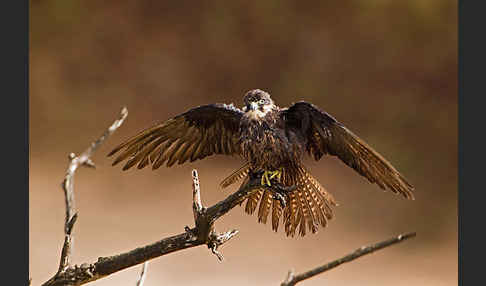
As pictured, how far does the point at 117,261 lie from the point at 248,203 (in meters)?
0.45

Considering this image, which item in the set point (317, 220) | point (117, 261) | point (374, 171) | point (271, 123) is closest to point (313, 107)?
point (271, 123)

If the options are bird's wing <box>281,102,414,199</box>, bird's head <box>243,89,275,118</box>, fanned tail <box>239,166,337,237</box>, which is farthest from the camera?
fanned tail <box>239,166,337,237</box>

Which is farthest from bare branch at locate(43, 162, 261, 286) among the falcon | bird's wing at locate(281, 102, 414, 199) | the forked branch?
bird's wing at locate(281, 102, 414, 199)

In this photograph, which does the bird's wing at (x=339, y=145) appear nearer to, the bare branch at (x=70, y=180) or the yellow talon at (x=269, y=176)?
the yellow talon at (x=269, y=176)

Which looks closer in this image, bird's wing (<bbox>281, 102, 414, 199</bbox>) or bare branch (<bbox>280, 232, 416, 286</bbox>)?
bare branch (<bbox>280, 232, 416, 286</bbox>)

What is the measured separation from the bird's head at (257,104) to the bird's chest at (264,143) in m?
0.03

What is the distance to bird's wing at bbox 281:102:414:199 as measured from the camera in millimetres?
1732

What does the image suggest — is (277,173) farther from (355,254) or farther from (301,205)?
(355,254)

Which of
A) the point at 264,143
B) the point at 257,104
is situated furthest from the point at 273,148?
the point at 257,104

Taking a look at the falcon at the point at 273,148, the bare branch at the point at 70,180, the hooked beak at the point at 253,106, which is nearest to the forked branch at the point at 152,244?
the bare branch at the point at 70,180

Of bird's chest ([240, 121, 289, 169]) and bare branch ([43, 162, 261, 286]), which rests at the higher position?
bird's chest ([240, 121, 289, 169])

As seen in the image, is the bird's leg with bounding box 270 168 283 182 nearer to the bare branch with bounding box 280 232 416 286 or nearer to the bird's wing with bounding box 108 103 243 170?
the bird's wing with bounding box 108 103 243 170

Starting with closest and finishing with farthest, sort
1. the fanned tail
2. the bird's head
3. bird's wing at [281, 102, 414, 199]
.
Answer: bird's wing at [281, 102, 414, 199], the bird's head, the fanned tail

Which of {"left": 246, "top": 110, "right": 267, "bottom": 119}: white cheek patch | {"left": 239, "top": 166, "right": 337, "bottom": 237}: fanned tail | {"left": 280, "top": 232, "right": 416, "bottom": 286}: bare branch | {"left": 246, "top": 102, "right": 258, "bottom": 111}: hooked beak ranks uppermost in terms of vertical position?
{"left": 246, "top": 102, "right": 258, "bottom": 111}: hooked beak
